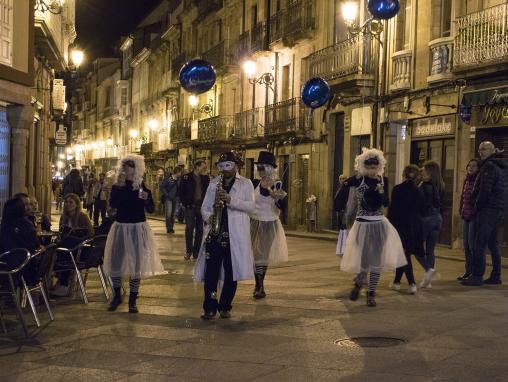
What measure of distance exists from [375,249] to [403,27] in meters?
13.7

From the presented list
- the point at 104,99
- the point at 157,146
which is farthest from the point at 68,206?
the point at 104,99

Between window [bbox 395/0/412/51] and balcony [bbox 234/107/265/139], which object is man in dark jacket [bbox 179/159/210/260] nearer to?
window [bbox 395/0/412/51]

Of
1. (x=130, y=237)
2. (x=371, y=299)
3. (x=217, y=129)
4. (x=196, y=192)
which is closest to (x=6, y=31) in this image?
(x=196, y=192)

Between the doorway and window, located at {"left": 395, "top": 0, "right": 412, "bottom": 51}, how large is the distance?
2.86m

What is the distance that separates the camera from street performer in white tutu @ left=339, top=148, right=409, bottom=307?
963 centimetres

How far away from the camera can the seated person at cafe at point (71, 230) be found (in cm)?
1013

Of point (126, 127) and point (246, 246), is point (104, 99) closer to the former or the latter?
point (126, 127)

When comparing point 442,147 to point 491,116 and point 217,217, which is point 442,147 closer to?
point 491,116

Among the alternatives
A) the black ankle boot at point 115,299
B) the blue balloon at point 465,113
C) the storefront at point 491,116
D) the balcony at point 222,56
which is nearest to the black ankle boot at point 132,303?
the black ankle boot at point 115,299

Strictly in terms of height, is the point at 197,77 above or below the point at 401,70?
below

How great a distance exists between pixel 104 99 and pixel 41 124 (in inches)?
2250

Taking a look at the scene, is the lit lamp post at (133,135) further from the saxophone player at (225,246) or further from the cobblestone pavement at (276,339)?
the saxophone player at (225,246)

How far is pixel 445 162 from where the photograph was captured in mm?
20062

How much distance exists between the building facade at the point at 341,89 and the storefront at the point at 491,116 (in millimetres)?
30
